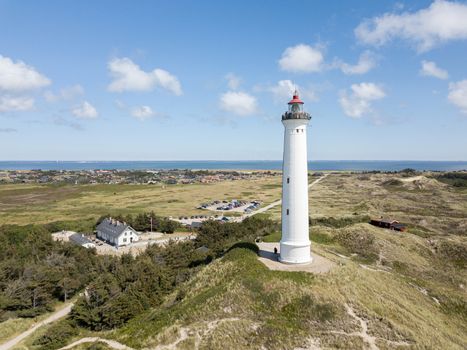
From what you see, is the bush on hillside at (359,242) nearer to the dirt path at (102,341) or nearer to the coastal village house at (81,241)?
the dirt path at (102,341)

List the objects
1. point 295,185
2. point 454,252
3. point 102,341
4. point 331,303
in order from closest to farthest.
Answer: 1. point 331,303
2. point 102,341
3. point 295,185
4. point 454,252

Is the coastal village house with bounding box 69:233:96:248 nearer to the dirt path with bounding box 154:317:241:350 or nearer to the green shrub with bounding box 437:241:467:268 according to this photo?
the dirt path with bounding box 154:317:241:350

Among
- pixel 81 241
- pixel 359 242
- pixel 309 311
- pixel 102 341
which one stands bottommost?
pixel 81 241

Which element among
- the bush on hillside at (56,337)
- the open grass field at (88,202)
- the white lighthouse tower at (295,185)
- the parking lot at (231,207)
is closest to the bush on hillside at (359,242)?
the white lighthouse tower at (295,185)

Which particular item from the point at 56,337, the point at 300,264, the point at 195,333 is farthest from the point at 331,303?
the point at 56,337

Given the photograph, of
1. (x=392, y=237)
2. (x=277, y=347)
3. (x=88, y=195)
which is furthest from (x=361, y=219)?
(x=88, y=195)

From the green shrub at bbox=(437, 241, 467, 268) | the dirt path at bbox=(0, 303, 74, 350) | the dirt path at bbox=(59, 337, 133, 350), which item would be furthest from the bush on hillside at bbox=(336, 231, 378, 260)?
the dirt path at bbox=(0, 303, 74, 350)

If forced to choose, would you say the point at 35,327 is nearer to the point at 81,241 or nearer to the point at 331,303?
the point at 331,303
